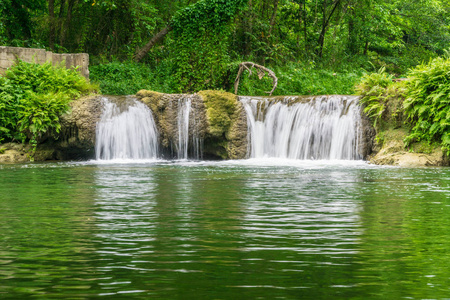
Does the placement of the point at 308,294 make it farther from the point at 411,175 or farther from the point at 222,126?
the point at 222,126

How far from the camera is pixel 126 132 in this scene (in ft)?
69.1

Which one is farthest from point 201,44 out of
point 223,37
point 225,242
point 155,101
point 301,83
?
point 225,242

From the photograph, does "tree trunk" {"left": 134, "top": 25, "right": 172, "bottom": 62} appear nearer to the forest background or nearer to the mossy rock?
the forest background

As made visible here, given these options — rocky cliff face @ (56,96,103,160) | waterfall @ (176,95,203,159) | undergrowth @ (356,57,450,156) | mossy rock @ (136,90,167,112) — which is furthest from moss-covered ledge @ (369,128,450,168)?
rocky cliff face @ (56,96,103,160)

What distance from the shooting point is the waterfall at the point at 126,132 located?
813 inches

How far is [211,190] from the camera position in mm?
9695

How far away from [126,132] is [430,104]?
9729 mm

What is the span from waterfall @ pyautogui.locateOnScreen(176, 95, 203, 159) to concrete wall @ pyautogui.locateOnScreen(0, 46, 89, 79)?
474 centimetres

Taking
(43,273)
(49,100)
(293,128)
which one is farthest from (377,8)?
(43,273)

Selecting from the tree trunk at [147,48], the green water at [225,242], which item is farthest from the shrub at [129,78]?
the green water at [225,242]

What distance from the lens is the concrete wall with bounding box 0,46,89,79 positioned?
22.0 metres

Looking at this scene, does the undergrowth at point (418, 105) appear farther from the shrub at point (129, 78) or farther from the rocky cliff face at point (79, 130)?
the shrub at point (129, 78)

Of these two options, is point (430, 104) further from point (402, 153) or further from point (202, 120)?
point (202, 120)

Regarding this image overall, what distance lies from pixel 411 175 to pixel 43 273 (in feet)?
34.1
